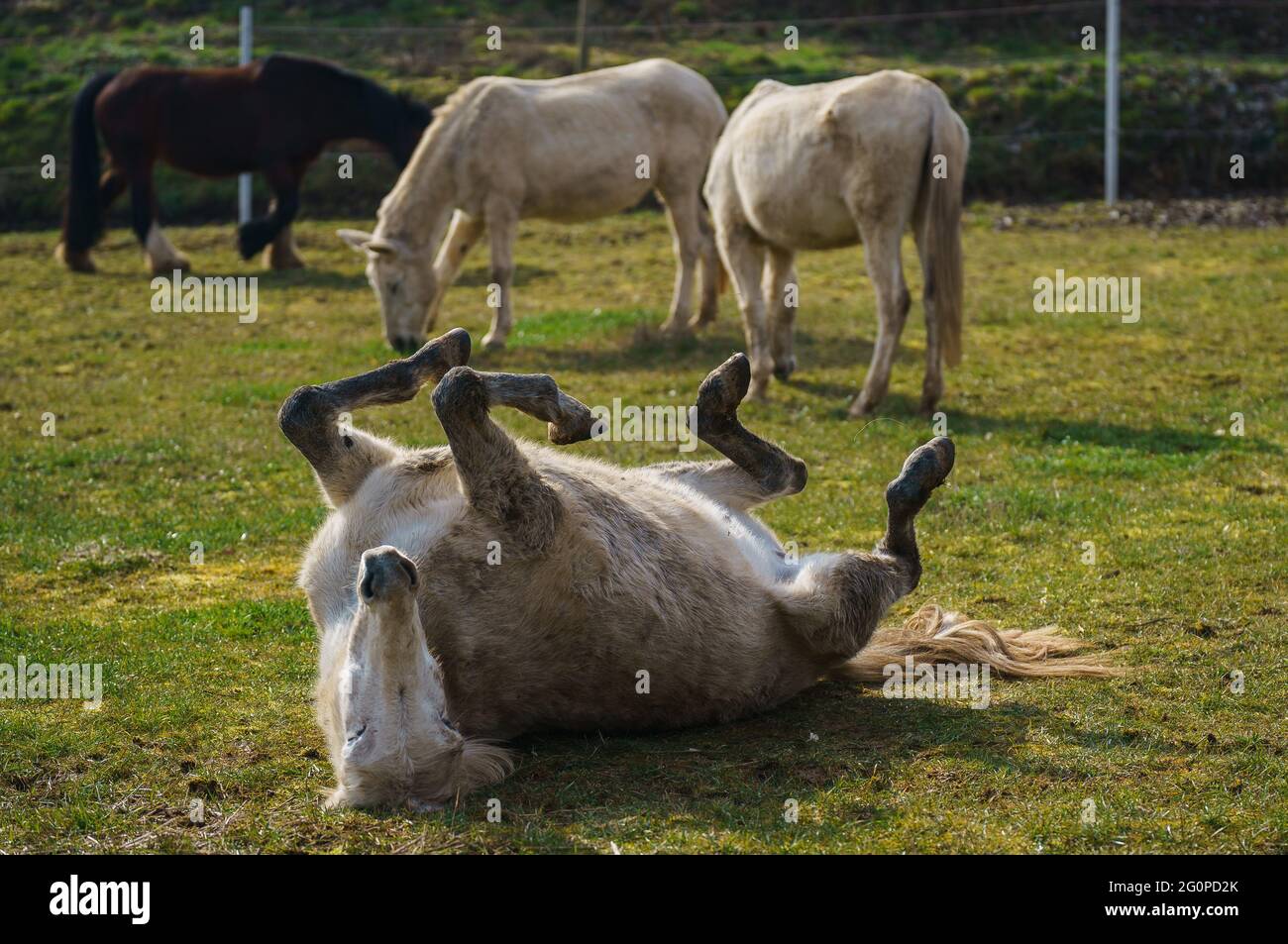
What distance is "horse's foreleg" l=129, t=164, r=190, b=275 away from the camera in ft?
51.1

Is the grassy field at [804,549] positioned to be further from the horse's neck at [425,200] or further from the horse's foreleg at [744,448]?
the horse's neck at [425,200]

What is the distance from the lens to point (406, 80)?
64.1 ft

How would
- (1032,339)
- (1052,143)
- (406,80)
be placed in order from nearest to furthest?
1. (1032,339)
2. (1052,143)
3. (406,80)

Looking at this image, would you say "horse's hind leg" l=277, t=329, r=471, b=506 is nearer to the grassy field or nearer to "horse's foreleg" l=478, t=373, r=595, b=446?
"horse's foreleg" l=478, t=373, r=595, b=446

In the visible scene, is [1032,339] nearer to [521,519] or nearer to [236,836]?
[521,519]

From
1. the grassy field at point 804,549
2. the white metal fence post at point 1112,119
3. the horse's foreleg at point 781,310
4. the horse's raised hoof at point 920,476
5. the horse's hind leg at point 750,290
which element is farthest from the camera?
the white metal fence post at point 1112,119

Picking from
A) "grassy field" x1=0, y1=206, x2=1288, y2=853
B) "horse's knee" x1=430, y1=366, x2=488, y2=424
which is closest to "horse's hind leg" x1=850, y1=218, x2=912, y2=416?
"grassy field" x1=0, y1=206, x2=1288, y2=853

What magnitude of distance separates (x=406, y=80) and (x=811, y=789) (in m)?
16.9

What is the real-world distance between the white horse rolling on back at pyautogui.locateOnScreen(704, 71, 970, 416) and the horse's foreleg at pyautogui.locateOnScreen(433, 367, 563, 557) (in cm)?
539

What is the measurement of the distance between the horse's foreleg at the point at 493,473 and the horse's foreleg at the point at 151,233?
12.1 meters

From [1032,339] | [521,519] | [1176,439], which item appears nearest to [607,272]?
[1032,339]

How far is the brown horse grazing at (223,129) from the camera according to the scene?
618 inches

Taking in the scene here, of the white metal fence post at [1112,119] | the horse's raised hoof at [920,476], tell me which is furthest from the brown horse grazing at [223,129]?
the horse's raised hoof at [920,476]

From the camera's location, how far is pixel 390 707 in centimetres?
386
